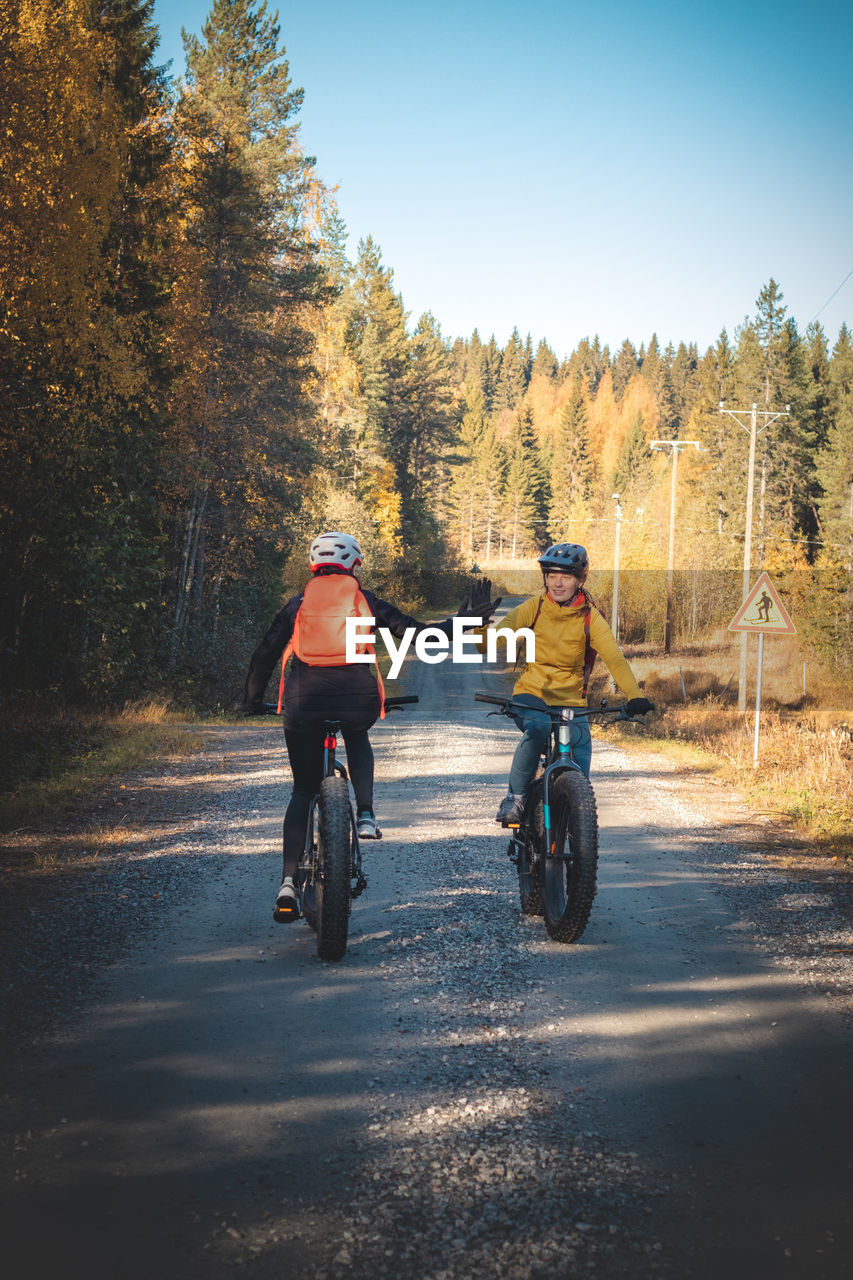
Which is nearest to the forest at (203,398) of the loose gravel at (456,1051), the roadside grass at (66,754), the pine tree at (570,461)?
the roadside grass at (66,754)

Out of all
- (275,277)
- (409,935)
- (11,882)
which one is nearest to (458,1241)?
(409,935)

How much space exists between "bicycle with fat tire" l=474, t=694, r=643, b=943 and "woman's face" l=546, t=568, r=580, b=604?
2.39 feet

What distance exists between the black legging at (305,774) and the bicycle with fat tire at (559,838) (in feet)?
2.73

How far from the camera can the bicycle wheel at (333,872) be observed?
17.2 feet

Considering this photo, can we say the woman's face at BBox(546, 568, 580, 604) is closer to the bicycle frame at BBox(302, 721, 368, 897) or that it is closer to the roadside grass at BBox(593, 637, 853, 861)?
the bicycle frame at BBox(302, 721, 368, 897)

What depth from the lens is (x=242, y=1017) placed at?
4.64m

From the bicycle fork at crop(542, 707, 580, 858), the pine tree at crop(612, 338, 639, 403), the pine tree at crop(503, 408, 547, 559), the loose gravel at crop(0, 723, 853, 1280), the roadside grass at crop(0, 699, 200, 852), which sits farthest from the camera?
the pine tree at crop(612, 338, 639, 403)

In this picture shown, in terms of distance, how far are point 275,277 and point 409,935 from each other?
28818 millimetres

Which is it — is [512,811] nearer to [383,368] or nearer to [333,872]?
[333,872]

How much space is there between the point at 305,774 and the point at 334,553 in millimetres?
1288

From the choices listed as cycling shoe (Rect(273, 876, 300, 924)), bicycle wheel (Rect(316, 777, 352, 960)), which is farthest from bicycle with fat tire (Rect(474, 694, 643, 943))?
cycling shoe (Rect(273, 876, 300, 924))

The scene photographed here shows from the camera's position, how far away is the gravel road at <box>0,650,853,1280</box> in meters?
2.91

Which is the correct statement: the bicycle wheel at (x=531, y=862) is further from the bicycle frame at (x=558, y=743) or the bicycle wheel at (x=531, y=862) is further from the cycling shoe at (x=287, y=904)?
the cycling shoe at (x=287, y=904)

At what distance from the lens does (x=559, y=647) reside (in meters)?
6.50
